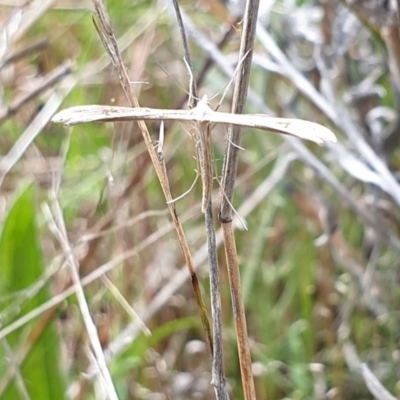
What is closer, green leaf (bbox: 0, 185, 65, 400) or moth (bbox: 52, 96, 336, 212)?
moth (bbox: 52, 96, 336, 212)

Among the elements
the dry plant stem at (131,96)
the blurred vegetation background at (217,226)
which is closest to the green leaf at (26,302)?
the blurred vegetation background at (217,226)

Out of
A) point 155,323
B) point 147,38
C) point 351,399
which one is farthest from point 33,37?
point 351,399

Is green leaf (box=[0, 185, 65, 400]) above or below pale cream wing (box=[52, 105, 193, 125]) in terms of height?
above

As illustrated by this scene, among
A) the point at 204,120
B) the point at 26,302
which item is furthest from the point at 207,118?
the point at 26,302

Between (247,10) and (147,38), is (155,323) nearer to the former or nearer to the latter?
(147,38)

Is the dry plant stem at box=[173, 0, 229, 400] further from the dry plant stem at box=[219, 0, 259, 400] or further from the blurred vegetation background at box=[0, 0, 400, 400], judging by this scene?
the blurred vegetation background at box=[0, 0, 400, 400]

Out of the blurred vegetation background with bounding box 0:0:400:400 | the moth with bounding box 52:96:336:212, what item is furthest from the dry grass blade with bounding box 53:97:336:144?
the blurred vegetation background with bounding box 0:0:400:400
